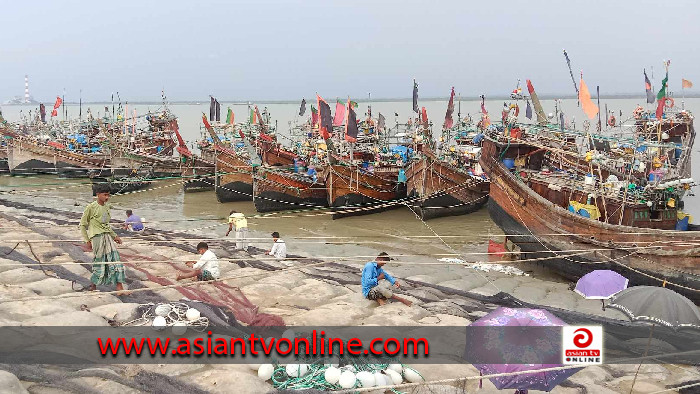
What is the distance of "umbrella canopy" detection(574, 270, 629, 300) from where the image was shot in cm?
845

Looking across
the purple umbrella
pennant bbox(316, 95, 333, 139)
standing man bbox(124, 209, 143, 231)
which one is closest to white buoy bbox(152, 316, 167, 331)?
the purple umbrella

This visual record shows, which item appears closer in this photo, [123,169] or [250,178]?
[250,178]

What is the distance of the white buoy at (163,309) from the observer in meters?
5.92

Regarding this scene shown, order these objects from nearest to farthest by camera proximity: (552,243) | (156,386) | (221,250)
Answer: (156,386), (221,250), (552,243)

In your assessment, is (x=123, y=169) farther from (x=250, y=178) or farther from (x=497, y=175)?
(x=497, y=175)

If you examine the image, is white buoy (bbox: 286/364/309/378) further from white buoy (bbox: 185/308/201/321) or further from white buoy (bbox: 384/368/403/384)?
white buoy (bbox: 185/308/201/321)

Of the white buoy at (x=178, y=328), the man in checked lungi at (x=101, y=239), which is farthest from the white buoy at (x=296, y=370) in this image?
the man in checked lungi at (x=101, y=239)

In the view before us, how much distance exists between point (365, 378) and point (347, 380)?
197 mm

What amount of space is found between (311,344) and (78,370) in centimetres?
227

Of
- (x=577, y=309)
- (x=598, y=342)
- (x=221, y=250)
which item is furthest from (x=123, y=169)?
(x=598, y=342)

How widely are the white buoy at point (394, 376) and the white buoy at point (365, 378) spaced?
23 centimetres

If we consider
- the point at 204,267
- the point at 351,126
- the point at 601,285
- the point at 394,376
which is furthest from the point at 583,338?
the point at 351,126

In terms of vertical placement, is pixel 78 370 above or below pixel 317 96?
below

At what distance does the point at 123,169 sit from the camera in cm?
2556
